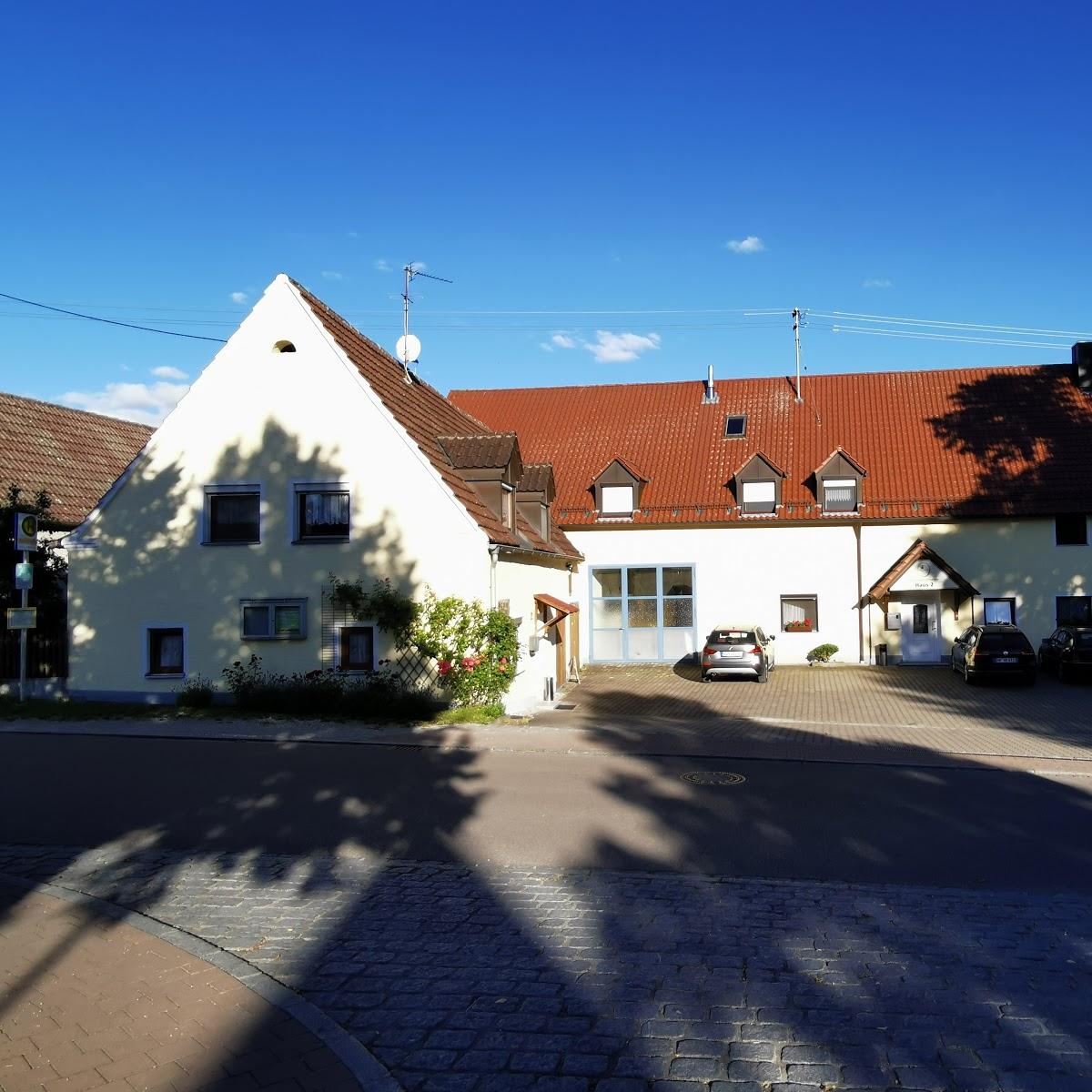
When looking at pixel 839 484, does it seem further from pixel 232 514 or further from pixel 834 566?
pixel 232 514

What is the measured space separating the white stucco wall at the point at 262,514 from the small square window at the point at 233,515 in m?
0.21

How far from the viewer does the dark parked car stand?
24891 mm

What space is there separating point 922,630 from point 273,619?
19.0 meters

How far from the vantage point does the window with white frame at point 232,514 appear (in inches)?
818

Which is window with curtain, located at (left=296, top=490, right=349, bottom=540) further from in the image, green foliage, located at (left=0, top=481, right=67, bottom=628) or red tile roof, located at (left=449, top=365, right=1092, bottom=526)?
red tile roof, located at (left=449, top=365, right=1092, bottom=526)

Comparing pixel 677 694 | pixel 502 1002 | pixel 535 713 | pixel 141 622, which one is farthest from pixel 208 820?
pixel 677 694

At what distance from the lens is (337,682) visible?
63.7ft

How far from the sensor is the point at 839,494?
31.0 m

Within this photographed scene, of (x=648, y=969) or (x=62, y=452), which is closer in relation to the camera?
(x=648, y=969)

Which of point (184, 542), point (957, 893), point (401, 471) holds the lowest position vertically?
point (957, 893)

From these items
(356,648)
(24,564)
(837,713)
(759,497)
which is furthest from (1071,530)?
(24,564)

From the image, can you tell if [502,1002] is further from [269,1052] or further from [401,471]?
[401,471]

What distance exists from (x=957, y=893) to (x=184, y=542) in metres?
17.0

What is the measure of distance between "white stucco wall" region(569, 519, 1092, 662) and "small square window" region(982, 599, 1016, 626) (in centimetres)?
15
